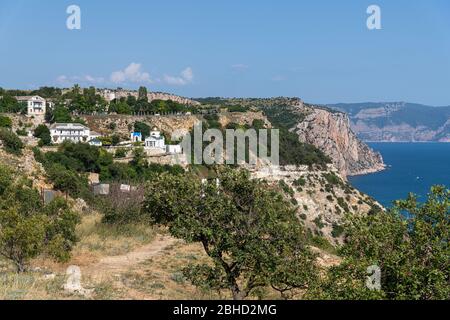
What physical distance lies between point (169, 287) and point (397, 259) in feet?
24.8

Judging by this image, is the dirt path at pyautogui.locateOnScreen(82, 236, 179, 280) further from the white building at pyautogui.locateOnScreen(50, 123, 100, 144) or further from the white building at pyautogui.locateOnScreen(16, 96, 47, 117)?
the white building at pyautogui.locateOnScreen(16, 96, 47, 117)

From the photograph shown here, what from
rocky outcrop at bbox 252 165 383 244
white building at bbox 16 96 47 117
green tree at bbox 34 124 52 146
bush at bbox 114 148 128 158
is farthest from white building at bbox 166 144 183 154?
white building at bbox 16 96 47 117

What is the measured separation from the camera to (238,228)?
1108 cm

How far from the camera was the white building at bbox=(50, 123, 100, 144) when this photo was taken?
181 ft

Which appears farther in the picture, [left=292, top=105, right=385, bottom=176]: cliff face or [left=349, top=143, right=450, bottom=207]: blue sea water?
[left=292, top=105, right=385, bottom=176]: cliff face

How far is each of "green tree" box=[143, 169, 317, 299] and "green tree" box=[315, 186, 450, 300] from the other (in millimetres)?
1855

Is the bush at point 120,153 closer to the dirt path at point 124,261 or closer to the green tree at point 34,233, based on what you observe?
the dirt path at point 124,261

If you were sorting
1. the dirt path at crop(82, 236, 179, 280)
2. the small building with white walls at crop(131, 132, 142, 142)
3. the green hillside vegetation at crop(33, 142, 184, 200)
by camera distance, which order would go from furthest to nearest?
the small building with white walls at crop(131, 132, 142, 142), the green hillside vegetation at crop(33, 142, 184, 200), the dirt path at crop(82, 236, 179, 280)

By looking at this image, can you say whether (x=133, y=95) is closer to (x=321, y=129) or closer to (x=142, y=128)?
(x=142, y=128)

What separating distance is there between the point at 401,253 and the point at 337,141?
144739mm

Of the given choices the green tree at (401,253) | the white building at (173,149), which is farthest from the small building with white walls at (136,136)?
the green tree at (401,253)

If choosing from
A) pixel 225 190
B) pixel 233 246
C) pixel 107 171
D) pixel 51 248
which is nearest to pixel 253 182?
pixel 225 190

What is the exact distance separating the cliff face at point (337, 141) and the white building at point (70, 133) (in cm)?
6662
